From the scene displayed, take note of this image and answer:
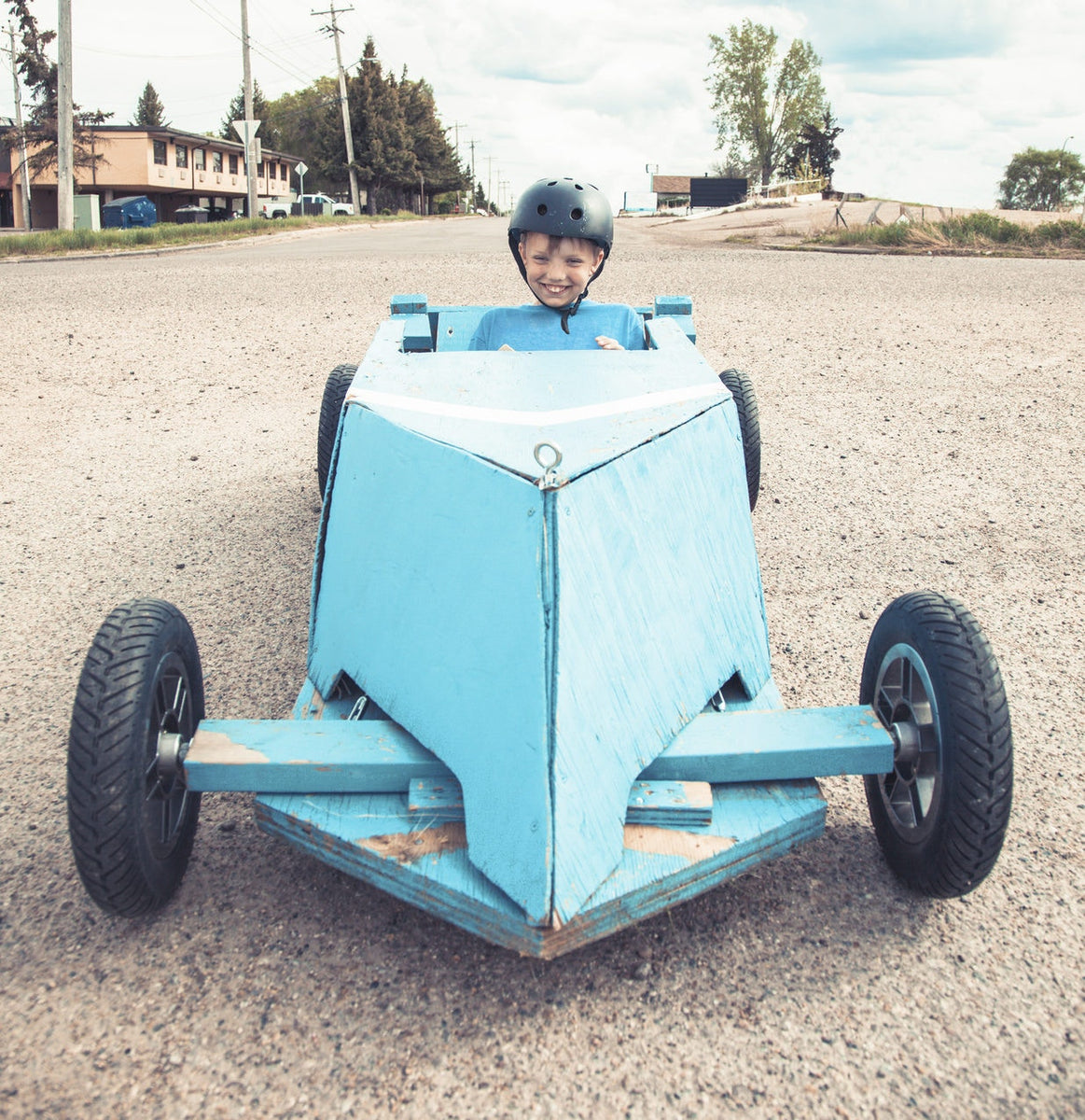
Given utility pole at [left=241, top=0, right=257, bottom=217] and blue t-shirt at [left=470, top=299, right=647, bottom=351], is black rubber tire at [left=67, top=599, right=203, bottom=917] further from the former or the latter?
utility pole at [left=241, top=0, right=257, bottom=217]

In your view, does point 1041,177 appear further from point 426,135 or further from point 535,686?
point 535,686

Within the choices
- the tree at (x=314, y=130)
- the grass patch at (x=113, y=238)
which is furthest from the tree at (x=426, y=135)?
the grass patch at (x=113, y=238)

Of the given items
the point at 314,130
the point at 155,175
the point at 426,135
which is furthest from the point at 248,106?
the point at 314,130

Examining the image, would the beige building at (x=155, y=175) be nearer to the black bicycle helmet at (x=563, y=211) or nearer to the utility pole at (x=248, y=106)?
the utility pole at (x=248, y=106)

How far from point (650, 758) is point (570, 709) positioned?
26 cm

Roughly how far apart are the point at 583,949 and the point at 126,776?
3.31ft

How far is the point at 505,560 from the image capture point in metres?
2.01

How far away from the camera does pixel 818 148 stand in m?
80.1

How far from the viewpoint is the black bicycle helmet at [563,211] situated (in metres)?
3.62

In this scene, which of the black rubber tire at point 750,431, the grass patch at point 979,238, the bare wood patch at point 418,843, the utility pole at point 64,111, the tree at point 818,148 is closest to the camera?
the bare wood patch at point 418,843

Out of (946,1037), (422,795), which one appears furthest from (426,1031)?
(946,1037)

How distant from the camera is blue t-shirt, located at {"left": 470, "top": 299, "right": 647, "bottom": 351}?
3.79 metres

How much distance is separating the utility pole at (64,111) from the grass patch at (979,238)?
16.3 metres

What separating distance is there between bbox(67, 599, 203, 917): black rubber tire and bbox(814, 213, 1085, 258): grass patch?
1515 cm
